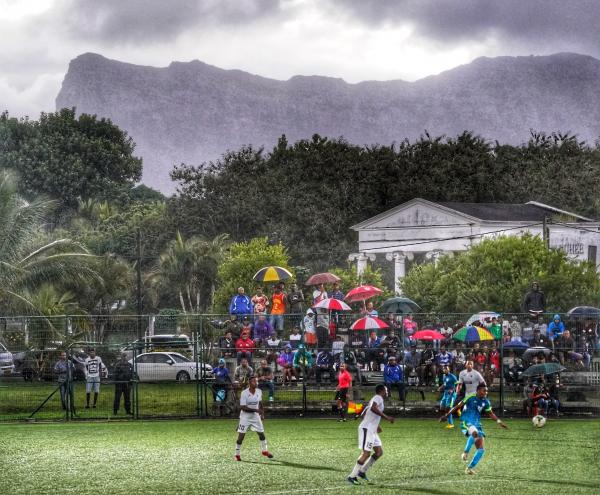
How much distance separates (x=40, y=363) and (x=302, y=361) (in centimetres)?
Answer: 804

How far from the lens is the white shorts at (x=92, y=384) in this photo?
34153mm

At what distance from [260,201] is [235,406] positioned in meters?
53.2

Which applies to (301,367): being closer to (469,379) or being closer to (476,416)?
(469,379)

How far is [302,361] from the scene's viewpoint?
3441 cm

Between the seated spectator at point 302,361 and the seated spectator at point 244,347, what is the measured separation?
1.36m

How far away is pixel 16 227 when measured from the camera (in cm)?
4312

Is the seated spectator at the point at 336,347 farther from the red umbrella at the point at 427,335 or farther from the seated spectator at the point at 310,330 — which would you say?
the red umbrella at the point at 427,335

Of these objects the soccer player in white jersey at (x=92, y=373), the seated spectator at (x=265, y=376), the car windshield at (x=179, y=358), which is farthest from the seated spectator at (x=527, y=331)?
the soccer player in white jersey at (x=92, y=373)

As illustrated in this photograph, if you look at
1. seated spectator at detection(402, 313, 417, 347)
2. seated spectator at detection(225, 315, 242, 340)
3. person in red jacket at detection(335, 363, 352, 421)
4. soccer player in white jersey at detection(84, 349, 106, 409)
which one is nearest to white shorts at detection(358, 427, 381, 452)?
person in red jacket at detection(335, 363, 352, 421)

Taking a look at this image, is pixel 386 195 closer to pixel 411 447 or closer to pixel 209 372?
pixel 209 372

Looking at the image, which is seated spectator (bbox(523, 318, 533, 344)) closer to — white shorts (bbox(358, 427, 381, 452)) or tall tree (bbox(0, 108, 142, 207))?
white shorts (bbox(358, 427, 381, 452))

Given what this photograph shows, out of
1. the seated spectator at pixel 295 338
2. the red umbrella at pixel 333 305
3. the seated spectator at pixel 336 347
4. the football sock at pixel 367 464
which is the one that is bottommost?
the football sock at pixel 367 464

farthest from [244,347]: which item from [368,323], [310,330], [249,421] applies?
[249,421]

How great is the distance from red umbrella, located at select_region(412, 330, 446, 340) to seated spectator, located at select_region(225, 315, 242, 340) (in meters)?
5.46
